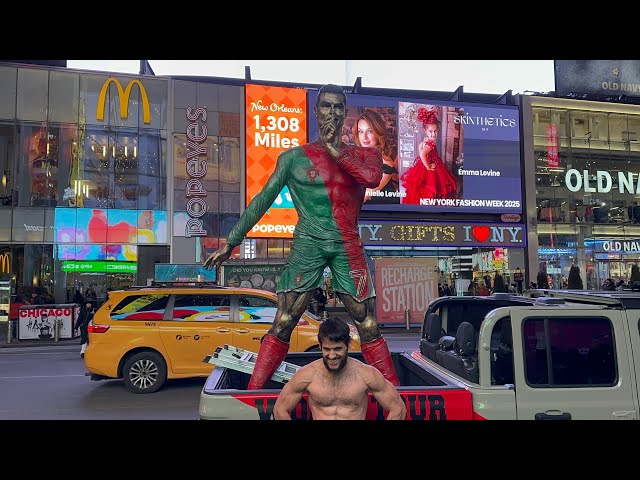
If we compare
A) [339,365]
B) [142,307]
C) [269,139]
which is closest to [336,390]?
[339,365]

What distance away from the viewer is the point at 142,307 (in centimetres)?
917

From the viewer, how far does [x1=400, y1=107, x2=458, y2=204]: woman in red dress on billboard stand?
29.5m

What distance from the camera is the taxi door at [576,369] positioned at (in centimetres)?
303

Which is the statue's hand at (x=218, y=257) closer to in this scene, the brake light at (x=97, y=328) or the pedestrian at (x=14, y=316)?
the brake light at (x=97, y=328)

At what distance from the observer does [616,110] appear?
108 feet

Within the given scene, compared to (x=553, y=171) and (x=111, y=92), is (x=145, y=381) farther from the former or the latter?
(x=553, y=171)

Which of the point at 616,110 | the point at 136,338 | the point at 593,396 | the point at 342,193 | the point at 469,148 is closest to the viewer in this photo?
the point at 593,396

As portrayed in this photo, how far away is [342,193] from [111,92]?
24.9 meters

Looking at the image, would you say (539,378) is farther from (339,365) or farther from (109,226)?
(109,226)

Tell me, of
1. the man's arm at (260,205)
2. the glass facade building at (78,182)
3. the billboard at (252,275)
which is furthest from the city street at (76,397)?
the glass facade building at (78,182)

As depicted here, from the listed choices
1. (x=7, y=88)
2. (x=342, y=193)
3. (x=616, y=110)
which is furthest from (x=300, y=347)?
(x=616, y=110)

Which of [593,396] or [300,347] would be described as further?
[300,347]

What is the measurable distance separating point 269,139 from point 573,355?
985 inches

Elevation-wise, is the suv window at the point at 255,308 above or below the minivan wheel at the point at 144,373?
above
